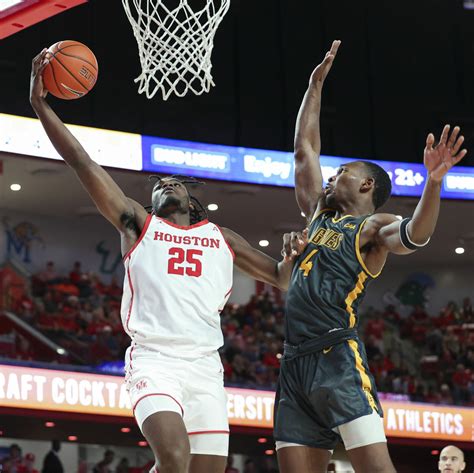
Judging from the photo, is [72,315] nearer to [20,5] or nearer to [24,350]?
[24,350]

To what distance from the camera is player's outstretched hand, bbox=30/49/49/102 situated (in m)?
5.42

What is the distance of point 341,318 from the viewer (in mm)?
5258

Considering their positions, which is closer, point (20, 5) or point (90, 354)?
point (20, 5)

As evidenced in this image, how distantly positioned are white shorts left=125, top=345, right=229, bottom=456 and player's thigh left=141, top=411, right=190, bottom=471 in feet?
0.46

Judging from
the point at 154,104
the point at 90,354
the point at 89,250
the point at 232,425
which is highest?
the point at 154,104

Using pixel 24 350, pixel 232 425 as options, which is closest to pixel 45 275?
pixel 24 350

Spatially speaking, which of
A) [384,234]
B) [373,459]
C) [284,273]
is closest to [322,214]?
[284,273]

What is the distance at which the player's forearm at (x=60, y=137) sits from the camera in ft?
17.5

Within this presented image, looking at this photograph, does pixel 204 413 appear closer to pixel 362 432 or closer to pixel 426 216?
pixel 362 432

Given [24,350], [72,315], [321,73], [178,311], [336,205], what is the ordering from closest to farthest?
[178,311] < [336,205] < [321,73] < [24,350] < [72,315]

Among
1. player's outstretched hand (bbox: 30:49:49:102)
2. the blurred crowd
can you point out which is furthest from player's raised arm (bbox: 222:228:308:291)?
the blurred crowd

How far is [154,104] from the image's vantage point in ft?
57.5

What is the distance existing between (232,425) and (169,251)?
33.5 ft

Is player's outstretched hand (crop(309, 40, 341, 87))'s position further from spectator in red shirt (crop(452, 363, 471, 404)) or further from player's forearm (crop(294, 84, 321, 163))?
spectator in red shirt (crop(452, 363, 471, 404))
